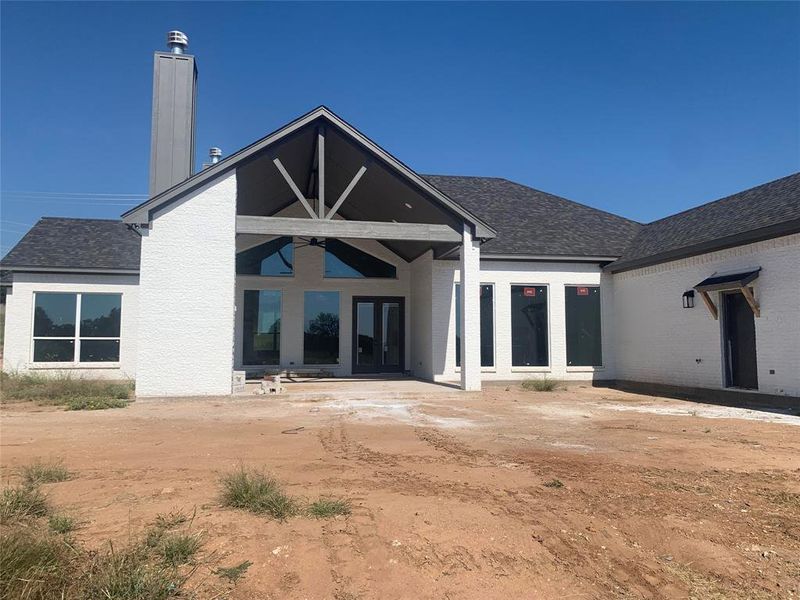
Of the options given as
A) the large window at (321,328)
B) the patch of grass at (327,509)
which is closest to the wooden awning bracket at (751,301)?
the patch of grass at (327,509)

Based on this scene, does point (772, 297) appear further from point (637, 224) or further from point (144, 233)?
point (144, 233)

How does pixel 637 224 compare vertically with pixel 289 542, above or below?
above

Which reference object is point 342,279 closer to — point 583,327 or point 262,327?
point 262,327

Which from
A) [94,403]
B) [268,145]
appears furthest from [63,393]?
[268,145]

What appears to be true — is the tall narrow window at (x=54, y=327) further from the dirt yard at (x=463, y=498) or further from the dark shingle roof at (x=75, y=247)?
the dirt yard at (x=463, y=498)

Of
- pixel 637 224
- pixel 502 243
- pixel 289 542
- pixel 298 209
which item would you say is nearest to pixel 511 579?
pixel 289 542

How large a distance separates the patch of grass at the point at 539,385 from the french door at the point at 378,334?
16.2 ft

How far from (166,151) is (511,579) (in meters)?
14.8

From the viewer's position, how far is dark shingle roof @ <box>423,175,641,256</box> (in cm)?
1700

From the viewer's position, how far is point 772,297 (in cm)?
1141

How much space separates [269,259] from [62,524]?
14.3m

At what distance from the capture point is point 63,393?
12.8 meters

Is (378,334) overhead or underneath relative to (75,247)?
underneath

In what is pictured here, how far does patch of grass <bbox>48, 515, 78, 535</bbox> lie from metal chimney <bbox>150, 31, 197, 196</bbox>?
495 inches
